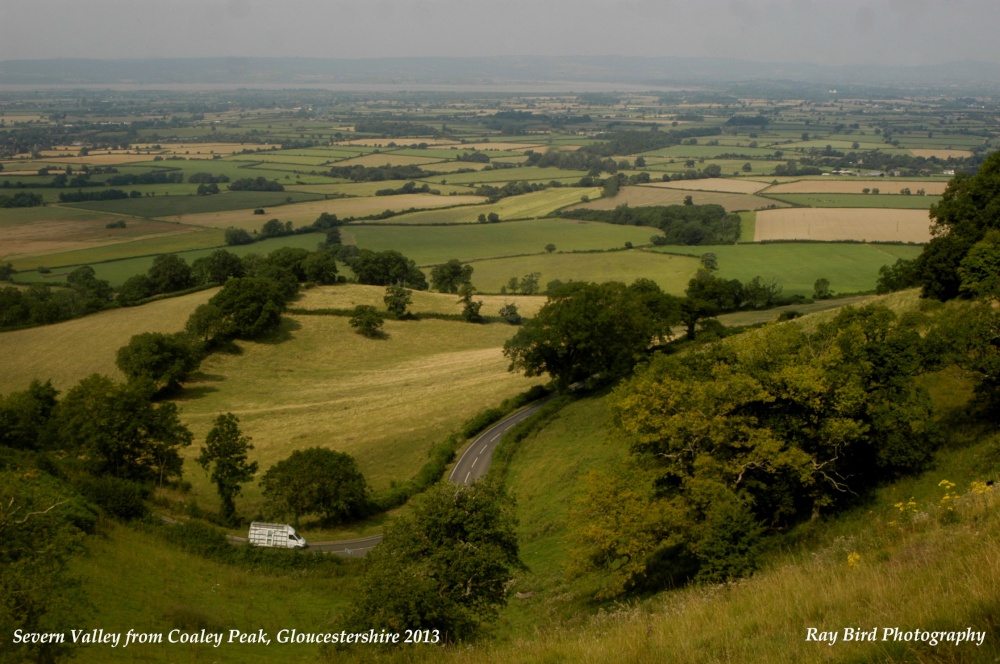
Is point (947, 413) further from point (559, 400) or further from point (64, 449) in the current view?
point (64, 449)

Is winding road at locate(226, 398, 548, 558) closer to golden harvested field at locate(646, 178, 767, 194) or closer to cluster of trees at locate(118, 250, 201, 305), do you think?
cluster of trees at locate(118, 250, 201, 305)

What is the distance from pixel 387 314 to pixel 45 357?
31.1 meters

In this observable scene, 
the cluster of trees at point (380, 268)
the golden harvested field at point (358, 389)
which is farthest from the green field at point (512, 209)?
the golden harvested field at point (358, 389)

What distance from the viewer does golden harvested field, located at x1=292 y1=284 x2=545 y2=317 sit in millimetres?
81125

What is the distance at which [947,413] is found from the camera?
2603 cm

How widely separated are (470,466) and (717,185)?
12930 cm

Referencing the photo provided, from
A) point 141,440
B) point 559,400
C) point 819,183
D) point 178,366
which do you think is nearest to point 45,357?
point 178,366

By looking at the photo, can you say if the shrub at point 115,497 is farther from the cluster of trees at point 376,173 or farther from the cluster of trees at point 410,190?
the cluster of trees at point 376,173

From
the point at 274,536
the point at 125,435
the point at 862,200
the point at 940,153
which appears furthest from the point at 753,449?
the point at 940,153

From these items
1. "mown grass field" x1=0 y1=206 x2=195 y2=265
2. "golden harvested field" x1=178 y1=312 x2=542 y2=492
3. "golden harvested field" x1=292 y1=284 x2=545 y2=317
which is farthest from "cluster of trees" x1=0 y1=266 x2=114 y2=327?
"mown grass field" x1=0 y1=206 x2=195 y2=265

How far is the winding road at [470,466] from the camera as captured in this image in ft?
106

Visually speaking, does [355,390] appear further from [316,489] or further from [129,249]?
[129,249]

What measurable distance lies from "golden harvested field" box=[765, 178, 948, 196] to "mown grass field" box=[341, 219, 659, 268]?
4148 centimetres

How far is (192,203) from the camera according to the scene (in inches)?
5468
